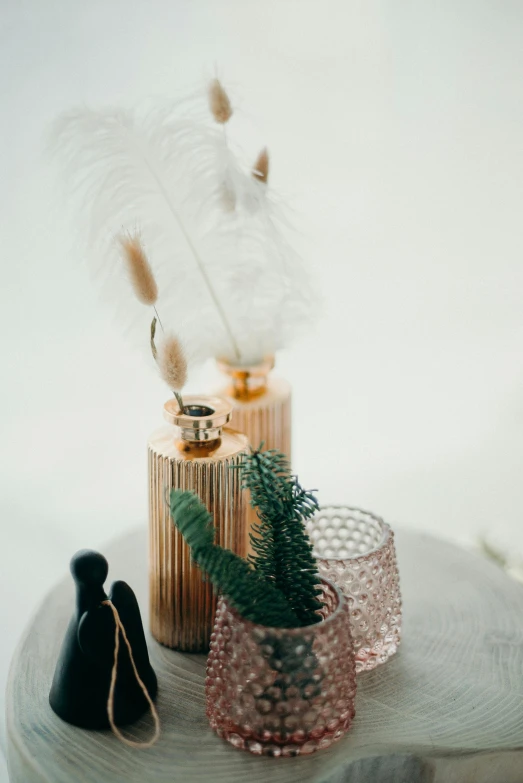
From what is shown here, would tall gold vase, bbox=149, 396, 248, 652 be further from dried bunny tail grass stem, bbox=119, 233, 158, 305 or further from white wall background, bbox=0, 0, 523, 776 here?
white wall background, bbox=0, 0, 523, 776

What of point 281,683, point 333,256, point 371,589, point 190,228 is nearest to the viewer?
point 281,683

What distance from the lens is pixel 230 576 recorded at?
66 centimetres

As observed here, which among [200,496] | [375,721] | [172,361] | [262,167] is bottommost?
[375,721]

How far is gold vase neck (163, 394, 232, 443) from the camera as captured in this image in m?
0.77

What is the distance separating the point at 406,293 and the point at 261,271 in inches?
20.9

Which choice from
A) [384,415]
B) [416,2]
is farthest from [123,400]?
[416,2]

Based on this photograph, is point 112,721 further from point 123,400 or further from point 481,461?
point 481,461

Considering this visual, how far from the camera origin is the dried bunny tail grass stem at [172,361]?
744 mm

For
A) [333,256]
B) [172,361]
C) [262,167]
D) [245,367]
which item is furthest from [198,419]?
[333,256]

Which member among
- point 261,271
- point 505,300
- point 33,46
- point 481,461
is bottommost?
point 481,461

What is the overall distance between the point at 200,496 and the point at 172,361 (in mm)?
125

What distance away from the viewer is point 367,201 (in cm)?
130

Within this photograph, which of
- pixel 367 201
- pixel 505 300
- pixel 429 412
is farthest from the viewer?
pixel 429 412

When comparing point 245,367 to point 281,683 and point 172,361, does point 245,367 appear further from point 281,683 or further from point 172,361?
point 281,683
